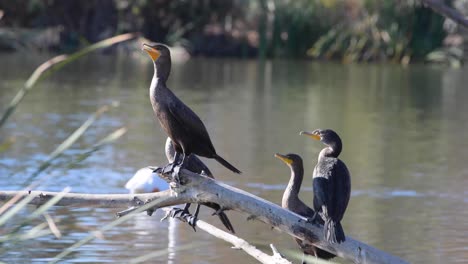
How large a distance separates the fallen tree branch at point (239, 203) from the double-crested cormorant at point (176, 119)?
301mm

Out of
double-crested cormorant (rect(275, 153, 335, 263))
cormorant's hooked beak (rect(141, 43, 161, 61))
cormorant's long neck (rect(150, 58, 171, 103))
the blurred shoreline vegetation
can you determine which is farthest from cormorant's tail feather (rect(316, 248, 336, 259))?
the blurred shoreline vegetation

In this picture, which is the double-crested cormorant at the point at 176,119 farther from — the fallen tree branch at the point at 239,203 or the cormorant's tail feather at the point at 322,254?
the cormorant's tail feather at the point at 322,254

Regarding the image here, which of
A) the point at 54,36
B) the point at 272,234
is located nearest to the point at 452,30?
the point at 54,36

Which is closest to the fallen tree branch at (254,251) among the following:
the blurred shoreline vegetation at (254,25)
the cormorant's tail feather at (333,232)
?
the cormorant's tail feather at (333,232)

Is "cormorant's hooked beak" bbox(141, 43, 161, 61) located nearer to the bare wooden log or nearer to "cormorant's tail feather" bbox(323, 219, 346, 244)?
the bare wooden log

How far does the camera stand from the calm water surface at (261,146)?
8656mm

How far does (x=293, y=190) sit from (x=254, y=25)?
116 ft

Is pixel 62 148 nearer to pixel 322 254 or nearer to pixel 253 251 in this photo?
pixel 253 251

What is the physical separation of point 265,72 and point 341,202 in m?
25.4

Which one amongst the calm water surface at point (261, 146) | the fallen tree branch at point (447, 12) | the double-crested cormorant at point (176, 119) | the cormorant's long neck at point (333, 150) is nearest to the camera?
the fallen tree branch at point (447, 12)

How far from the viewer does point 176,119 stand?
6242mm

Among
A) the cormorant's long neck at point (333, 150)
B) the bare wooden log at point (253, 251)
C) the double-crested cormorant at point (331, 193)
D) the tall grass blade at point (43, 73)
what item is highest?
the tall grass blade at point (43, 73)

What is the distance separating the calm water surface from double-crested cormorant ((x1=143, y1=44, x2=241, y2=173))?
3.83ft

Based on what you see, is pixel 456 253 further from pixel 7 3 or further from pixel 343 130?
pixel 7 3
